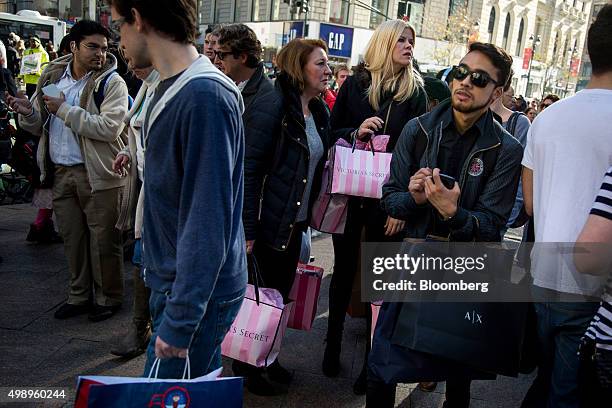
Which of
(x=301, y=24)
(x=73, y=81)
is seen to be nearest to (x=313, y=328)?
(x=73, y=81)

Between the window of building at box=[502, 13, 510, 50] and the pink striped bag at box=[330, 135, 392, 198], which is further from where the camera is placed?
the window of building at box=[502, 13, 510, 50]

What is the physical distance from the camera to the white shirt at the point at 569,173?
1970mm

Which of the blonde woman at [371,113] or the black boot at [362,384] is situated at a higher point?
the blonde woman at [371,113]

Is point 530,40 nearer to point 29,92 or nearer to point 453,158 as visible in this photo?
point 29,92

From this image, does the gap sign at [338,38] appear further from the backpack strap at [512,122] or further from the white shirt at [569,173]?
the white shirt at [569,173]

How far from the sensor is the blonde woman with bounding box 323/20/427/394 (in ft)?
11.0

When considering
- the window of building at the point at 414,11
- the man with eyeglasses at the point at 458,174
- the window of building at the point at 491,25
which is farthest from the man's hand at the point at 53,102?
the window of building at the point at 491,25

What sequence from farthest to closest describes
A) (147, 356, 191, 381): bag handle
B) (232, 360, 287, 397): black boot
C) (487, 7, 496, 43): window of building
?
1. (487, 7, 496, 43): window of building
2. (232, 360, 287, 397): black boot
3. (147, 356, 191, 381): bag handle

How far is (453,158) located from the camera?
2.53m

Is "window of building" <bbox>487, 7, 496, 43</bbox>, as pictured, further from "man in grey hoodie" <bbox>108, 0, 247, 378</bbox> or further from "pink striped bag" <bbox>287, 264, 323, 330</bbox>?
"man in grey hoodie" <bbox>108, 0, 247, 378</bbox>

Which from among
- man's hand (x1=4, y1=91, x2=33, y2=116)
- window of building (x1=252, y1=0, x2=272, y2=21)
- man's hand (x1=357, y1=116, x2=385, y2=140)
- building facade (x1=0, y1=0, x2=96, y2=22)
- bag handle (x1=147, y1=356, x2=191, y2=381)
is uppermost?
window of building (x1=252, y1=0, x2=272, y2=21)

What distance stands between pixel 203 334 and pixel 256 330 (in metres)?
1.09

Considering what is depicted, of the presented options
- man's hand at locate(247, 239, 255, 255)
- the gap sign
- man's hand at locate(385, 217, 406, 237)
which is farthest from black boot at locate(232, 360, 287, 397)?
the gap sign

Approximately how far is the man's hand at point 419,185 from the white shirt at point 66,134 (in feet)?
8.74
